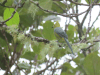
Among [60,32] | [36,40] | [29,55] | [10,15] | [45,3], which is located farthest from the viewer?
[29,55]

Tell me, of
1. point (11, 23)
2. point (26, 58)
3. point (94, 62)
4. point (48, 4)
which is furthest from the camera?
point (26, 58)

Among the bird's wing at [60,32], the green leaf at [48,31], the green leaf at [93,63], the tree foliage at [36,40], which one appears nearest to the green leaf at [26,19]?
the tree foliage at [36,40]

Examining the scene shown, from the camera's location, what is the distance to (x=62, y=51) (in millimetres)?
1271

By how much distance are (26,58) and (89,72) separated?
697mm

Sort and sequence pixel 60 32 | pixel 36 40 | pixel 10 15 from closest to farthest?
1. pixel 10 15
2. pixel 36 40
3. pixel 60 32

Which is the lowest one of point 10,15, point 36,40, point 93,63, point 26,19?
point 93,63

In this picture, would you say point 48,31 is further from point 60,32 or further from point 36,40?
point 36,40

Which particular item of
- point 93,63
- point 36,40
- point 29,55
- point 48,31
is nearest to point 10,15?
point 36,40

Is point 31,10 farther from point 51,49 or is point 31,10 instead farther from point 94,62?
point 94,62

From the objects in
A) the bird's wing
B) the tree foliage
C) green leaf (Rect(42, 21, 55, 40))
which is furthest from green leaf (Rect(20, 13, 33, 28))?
the bird's wing

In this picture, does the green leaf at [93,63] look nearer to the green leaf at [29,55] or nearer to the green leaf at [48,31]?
the green leaf at [48,31]

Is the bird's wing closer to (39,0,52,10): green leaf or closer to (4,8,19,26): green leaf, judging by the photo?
(39,0,52,10): green leaf

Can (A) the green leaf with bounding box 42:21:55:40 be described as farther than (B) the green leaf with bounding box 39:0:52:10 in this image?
Yes

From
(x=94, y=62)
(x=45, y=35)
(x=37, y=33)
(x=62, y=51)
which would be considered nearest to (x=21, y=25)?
(x=37, y=33)
